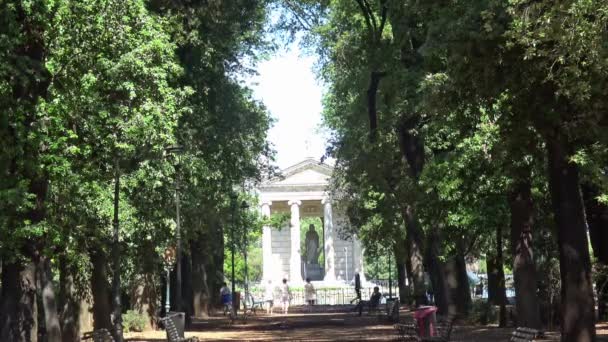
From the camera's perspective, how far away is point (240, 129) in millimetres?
35281

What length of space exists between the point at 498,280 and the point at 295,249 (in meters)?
65.2

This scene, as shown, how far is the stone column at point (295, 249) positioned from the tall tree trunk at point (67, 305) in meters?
71.7

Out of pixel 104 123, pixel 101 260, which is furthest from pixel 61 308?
pixel 104 123

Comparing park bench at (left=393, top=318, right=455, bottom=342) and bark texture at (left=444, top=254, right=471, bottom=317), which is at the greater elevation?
bark texture at (left=444, top=254, right=471, bottom=317)

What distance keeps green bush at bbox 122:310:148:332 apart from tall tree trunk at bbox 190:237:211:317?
34.1 feet

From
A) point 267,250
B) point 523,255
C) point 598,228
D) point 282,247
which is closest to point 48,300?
point 523,255

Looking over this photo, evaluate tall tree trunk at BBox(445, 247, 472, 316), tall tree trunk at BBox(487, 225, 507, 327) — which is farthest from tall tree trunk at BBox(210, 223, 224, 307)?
tall tree trunk at BBox(487, 225, 507, 327)

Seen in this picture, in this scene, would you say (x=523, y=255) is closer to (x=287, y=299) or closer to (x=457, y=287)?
(x=457, y=287)

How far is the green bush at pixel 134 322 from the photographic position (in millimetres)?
34312

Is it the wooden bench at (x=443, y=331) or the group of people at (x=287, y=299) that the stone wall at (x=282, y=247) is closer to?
the group of people at (x=287, y=299)

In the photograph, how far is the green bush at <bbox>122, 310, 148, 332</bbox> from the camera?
1351 inches

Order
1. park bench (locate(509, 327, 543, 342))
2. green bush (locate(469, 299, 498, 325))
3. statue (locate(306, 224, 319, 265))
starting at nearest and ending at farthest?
1. park bench (locate(509, 327, 543, 342))
2. green bush (locate(469, 299, 498, 325))
3. statue (locate(306, 224, 319, 265))

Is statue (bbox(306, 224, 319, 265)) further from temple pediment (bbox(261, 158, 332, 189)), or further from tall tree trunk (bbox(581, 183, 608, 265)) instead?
tall tree trunk (bbox(581, 183, 608, 265))

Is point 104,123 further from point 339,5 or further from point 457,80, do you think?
point 339,5
